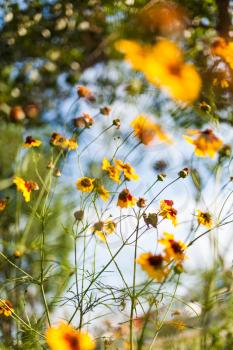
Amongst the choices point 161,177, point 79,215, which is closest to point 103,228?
point 79,215

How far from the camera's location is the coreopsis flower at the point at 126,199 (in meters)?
0.97

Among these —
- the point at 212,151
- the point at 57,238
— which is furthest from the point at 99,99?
the point at 212,151

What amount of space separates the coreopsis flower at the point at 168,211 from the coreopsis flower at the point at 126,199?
66 millimetres

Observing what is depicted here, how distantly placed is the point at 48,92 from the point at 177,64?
1.67 metres

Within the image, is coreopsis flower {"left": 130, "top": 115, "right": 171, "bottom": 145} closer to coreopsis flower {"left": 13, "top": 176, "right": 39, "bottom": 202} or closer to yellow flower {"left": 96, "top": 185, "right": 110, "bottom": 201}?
yellow flower {"left": 96, "top": 185, "right": 110, "bottom": 201}

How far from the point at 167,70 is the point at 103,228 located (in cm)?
43

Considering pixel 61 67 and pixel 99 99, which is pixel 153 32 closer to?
pixel 99 99

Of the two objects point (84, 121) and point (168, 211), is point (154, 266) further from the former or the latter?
point (84, 121)

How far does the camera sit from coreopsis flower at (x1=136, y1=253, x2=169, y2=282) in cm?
68

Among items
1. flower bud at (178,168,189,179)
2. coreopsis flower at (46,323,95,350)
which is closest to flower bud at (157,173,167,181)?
flower bud at (178,168,189,179)

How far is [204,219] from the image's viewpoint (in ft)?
3.06

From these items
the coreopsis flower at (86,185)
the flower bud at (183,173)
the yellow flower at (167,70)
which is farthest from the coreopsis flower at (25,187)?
the yellow flower at (167,70)

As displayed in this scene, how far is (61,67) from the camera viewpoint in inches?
89.9

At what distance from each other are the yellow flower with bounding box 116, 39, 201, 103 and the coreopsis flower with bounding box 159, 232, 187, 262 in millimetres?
229
